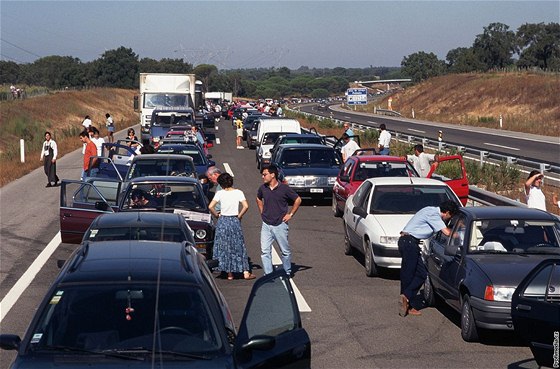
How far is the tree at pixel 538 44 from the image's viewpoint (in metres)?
121

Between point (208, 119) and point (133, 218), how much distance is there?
61.0m

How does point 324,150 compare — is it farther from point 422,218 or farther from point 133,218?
point 133,218

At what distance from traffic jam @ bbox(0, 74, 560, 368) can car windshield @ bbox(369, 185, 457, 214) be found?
0.02 metres

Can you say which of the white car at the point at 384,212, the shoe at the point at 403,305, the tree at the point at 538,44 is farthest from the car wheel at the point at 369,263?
the tree at the point at 538,44

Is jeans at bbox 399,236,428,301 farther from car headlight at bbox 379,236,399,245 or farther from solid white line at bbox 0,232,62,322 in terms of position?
solid white line at bbox 0,232,62,322

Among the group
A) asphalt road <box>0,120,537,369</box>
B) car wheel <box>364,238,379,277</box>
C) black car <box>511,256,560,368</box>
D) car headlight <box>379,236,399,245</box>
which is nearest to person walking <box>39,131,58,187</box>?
asphalt road <box>0,120,537,369</box>

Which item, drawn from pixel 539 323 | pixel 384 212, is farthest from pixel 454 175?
pixel 539 323

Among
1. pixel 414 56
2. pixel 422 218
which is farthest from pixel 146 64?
pixel 422 218

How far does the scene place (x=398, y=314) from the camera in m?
12.8

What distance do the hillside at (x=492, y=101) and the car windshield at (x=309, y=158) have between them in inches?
1469

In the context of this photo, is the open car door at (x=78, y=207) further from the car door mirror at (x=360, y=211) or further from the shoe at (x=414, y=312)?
the shoe at (x=414, y=312)

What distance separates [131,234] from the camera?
10016 mm

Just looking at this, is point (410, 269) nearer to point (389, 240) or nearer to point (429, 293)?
point (429, 293)

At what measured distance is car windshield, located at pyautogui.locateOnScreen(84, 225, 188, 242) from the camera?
9953 mm
